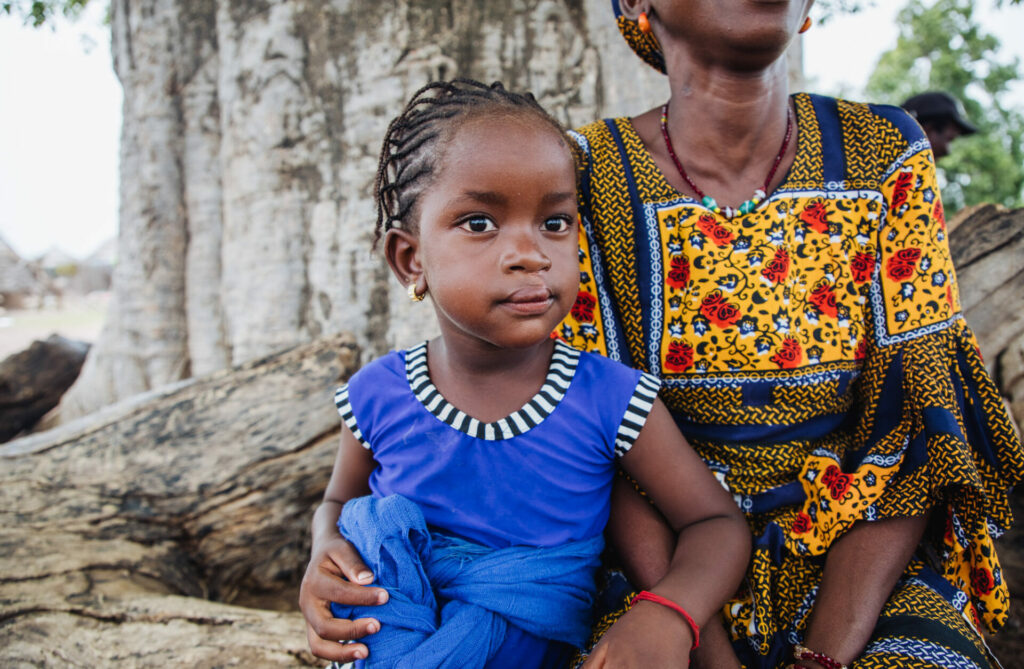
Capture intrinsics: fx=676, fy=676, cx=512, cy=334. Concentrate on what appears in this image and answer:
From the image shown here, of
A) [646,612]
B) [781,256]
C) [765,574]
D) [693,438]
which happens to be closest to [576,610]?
[646,612]

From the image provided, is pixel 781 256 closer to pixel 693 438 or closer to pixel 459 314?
pixel 693 438

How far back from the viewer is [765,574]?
A: 4.92 ft

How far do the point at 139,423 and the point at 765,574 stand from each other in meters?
2.35

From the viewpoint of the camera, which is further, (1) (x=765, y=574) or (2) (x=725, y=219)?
(2) (x=725, y=219)

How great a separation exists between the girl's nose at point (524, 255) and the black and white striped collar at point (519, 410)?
29 cm

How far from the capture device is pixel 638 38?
1.91 metres

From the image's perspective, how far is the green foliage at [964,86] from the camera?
1212 cm

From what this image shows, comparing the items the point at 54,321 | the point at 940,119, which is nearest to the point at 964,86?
the point at 940,119

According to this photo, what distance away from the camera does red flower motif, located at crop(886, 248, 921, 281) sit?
162 centimetres

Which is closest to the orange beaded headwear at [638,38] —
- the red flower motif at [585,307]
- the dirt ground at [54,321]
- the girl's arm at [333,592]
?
the red flower motif at [585,307]

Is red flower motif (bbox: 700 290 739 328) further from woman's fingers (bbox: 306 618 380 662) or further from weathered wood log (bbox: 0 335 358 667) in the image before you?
weathered wood log (bbox: 0 335 358 667)

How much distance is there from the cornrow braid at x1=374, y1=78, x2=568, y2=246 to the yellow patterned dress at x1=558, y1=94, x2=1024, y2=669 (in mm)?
386

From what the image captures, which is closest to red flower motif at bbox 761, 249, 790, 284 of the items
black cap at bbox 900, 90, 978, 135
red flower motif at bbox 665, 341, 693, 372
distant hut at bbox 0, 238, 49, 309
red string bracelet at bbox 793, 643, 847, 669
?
red flower motif at bbox 665, 341, 693, 372

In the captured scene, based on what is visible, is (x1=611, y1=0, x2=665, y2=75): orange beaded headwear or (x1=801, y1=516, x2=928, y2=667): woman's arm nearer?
(x1=801, y1=516, x2=928, y2=667): woman's arm
